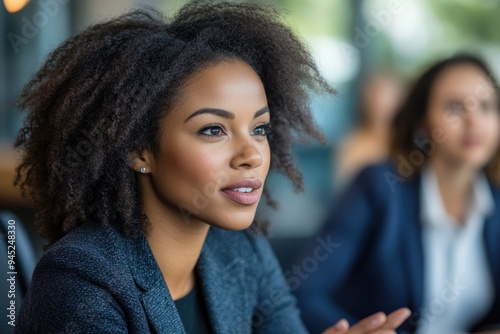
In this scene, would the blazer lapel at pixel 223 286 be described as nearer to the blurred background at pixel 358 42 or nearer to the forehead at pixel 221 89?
the forehead at pixel 221 89

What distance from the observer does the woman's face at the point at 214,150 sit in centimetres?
116

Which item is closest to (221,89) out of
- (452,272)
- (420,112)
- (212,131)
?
(212,131)

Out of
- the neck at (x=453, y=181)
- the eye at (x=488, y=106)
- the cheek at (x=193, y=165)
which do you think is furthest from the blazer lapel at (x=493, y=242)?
the cheek at (x=193, y=165)

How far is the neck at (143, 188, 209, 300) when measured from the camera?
1222mm

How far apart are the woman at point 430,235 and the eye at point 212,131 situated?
71 centimetres

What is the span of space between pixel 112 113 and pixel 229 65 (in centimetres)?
21

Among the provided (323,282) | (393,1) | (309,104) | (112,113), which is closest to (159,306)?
(112,113)

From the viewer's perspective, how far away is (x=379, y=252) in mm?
1854

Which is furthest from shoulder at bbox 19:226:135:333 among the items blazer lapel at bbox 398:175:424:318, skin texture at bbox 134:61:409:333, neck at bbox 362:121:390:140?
neck at bbox 362:121:390:140

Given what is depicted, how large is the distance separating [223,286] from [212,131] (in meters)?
0.33

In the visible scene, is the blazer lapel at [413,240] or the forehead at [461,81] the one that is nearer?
the blazer lapel at [413,240]

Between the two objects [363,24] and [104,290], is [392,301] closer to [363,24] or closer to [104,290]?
[104,290]

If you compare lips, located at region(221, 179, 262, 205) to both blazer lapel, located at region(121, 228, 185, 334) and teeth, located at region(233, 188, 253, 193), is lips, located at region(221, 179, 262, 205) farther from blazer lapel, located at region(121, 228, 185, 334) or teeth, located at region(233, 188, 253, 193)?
blazer lapel, located at region(121, 228, 185, 334)

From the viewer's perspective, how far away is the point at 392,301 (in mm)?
1865
